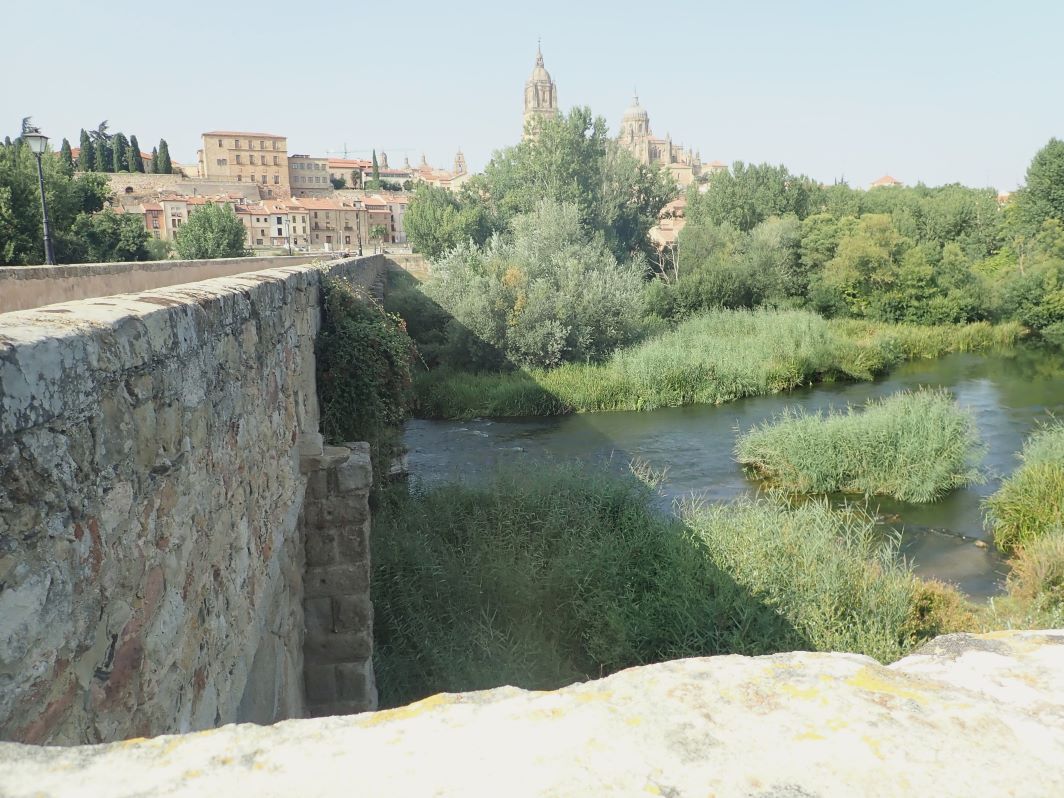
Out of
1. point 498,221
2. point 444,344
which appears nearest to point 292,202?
point 498,221

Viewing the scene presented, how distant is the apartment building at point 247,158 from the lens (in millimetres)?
86750

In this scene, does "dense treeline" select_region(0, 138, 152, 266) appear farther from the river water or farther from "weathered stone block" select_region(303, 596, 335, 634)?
"weathered stone block" select_region(303, 596, 335, 634)

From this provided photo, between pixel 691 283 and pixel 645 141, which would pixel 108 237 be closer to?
pixel 691 283

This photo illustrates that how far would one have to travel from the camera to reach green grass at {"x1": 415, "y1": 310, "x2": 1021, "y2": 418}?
1803cm

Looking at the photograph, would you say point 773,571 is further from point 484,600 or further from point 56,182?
point 56,182

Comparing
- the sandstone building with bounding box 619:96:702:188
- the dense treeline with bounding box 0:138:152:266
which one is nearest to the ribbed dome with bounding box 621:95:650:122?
the sandstone building with bounding box 619:96:702:188

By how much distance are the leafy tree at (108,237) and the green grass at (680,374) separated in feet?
52.9

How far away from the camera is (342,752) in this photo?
1.24 metres

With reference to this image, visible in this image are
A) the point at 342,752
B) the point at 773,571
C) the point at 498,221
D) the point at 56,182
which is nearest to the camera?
the point at 342,752

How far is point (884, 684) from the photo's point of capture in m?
1.43

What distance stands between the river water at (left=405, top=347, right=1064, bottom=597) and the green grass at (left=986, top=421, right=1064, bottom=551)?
0.81ft

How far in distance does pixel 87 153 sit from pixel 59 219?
164ft

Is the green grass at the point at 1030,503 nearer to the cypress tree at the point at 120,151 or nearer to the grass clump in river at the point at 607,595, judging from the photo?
the grass clump in river at the point at 607,595

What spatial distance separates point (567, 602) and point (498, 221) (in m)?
36.3
